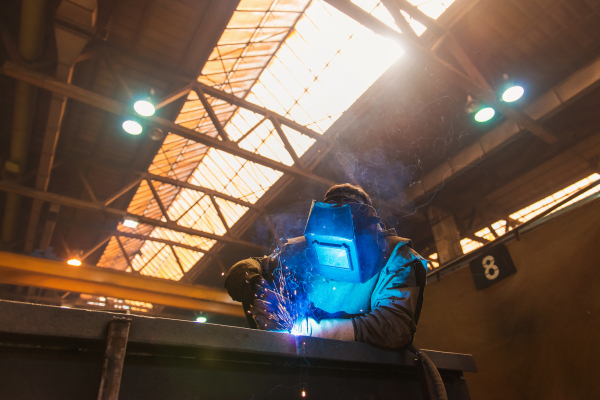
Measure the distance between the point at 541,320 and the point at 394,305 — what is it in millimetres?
2451

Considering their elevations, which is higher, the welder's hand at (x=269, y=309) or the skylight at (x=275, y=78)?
the skylight at (x=275, y=78)

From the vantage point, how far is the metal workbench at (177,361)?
3.30 feet

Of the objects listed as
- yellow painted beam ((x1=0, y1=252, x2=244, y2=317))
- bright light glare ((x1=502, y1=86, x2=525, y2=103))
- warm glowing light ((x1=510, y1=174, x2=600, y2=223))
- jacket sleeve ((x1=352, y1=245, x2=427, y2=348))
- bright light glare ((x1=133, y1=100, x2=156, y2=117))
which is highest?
bright light glare ((x1=133, y1=100, x2=156, y2=117))

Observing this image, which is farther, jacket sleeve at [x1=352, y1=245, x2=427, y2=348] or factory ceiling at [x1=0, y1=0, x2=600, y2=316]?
factory ceiling at [x1=0, y1=0, x2=600, y2=316]

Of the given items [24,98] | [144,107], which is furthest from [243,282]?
[24,98]

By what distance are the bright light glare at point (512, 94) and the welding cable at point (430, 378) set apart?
5.93 metres

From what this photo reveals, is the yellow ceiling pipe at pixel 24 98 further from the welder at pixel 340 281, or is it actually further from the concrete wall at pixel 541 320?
the concrete wall at pixel 541 320

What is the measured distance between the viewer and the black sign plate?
389cm

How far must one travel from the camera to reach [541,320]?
131 inches

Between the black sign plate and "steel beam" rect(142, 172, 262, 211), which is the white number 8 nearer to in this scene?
the black sign plate

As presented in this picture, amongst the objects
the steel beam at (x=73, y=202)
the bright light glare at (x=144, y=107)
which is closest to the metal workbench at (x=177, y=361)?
the bright light glare at (x=144, y=107)

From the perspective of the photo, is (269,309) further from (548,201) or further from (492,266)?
(548,201)

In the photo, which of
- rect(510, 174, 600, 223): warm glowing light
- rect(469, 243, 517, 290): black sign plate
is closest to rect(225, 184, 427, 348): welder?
rect(469, 243, 517, 290): black sign plate

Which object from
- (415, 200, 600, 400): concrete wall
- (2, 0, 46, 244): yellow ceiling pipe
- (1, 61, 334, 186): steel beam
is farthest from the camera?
(1, 61, 334, 186): steel beam
